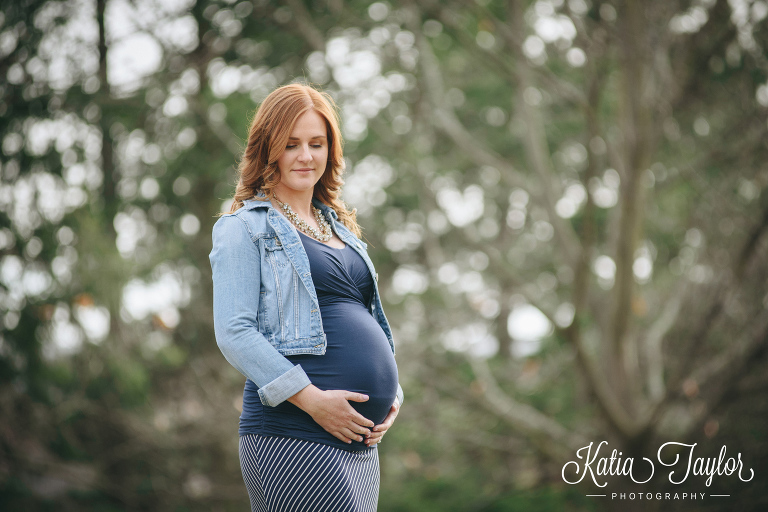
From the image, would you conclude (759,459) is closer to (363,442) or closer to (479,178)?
(363,442)

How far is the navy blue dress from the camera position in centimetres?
154

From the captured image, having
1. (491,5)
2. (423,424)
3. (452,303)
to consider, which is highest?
(491,5)

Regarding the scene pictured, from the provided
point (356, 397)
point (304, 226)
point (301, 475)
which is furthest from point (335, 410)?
point (304, 226)

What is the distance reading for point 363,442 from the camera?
162 cm

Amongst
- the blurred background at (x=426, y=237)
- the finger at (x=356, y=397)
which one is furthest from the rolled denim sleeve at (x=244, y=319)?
the blurred background at (x=426, y=237)

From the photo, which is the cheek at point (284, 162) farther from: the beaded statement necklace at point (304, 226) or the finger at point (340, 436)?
the finger at point (340, 436)

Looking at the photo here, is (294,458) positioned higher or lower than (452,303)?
higher

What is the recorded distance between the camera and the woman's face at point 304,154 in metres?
1.65

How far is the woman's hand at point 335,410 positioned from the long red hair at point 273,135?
1.75 ft

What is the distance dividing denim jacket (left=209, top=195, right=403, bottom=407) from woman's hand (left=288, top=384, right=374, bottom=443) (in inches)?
1.5

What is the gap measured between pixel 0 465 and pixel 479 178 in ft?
23.4

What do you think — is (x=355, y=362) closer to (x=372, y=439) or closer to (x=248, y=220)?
(x=372, y=439)

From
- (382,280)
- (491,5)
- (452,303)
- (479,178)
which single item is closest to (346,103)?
(491,5)

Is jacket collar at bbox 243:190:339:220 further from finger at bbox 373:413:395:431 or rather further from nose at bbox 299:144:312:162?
finger at bbox 373:413:395:431
